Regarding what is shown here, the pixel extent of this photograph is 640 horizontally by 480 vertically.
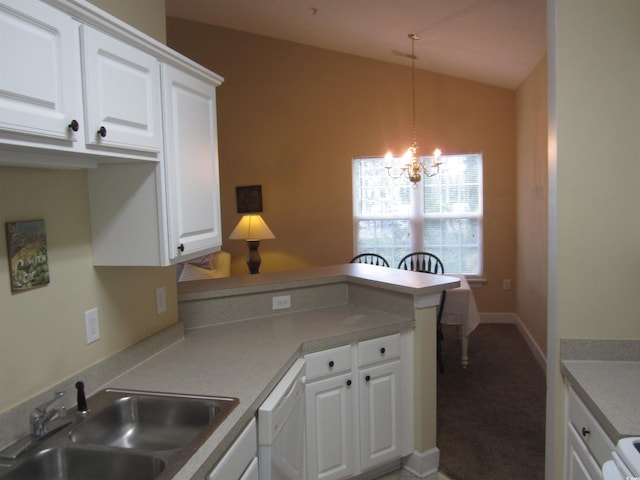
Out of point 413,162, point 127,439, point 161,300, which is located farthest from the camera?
point 413,162

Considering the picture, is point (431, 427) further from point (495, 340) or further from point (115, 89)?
point (495, 340)

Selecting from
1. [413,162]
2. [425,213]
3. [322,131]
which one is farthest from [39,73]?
[425,213]

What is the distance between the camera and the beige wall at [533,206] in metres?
4.17

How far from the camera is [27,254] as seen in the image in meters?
1.43

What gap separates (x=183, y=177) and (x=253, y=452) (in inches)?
40.6

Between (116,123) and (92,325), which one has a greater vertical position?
(116,123)

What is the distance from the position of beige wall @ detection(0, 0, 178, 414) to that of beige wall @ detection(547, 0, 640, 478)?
179 cm

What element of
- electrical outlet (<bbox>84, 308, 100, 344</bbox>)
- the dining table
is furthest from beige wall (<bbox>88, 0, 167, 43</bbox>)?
the dining table

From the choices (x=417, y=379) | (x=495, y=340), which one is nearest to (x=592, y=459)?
(x=417, y=379)

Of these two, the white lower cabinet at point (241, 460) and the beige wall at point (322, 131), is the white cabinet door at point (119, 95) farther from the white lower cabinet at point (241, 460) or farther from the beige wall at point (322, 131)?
the beige wall at point (322, 131)

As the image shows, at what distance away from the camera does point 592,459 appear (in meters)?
1.64

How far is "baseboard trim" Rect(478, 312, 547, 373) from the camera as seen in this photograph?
169 inches

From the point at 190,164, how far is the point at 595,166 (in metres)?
1.63

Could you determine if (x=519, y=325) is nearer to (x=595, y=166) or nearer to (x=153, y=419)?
(x=595, y=166)
